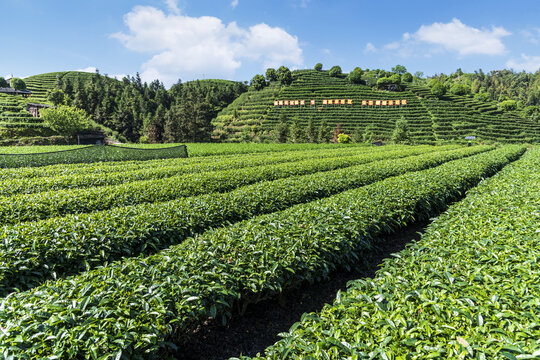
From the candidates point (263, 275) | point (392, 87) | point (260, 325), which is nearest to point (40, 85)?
point (392, 87)

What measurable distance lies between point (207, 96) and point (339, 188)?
3490 inches

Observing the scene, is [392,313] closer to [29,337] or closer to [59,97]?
[29,337]

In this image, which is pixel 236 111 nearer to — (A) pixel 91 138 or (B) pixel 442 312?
(A) pixel 91 138

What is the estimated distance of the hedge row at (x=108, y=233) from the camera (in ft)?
12.4

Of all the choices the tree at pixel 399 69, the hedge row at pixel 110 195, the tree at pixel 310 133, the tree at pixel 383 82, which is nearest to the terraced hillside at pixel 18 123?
the tree at pixel 310 133

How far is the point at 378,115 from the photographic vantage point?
6606cm

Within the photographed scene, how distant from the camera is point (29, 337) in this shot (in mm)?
2002

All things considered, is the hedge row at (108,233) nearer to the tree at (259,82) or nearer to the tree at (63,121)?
the tree at (63,121)

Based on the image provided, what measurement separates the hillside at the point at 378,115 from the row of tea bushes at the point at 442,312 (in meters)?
55.6

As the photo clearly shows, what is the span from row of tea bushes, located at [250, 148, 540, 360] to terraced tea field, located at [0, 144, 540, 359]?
0.05ft

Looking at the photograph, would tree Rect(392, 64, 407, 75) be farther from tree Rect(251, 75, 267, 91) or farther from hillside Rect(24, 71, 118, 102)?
hillside Rect(24, 71, 118, 102)

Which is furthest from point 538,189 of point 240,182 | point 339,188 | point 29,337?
point 29,337

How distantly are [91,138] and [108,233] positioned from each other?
6097 centimetres

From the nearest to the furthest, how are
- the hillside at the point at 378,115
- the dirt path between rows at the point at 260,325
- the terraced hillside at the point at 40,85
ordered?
the dirt path between rows at the point at 260,325
the hillside at the point at 378,115
the terraced hillside at the point at 40,85
